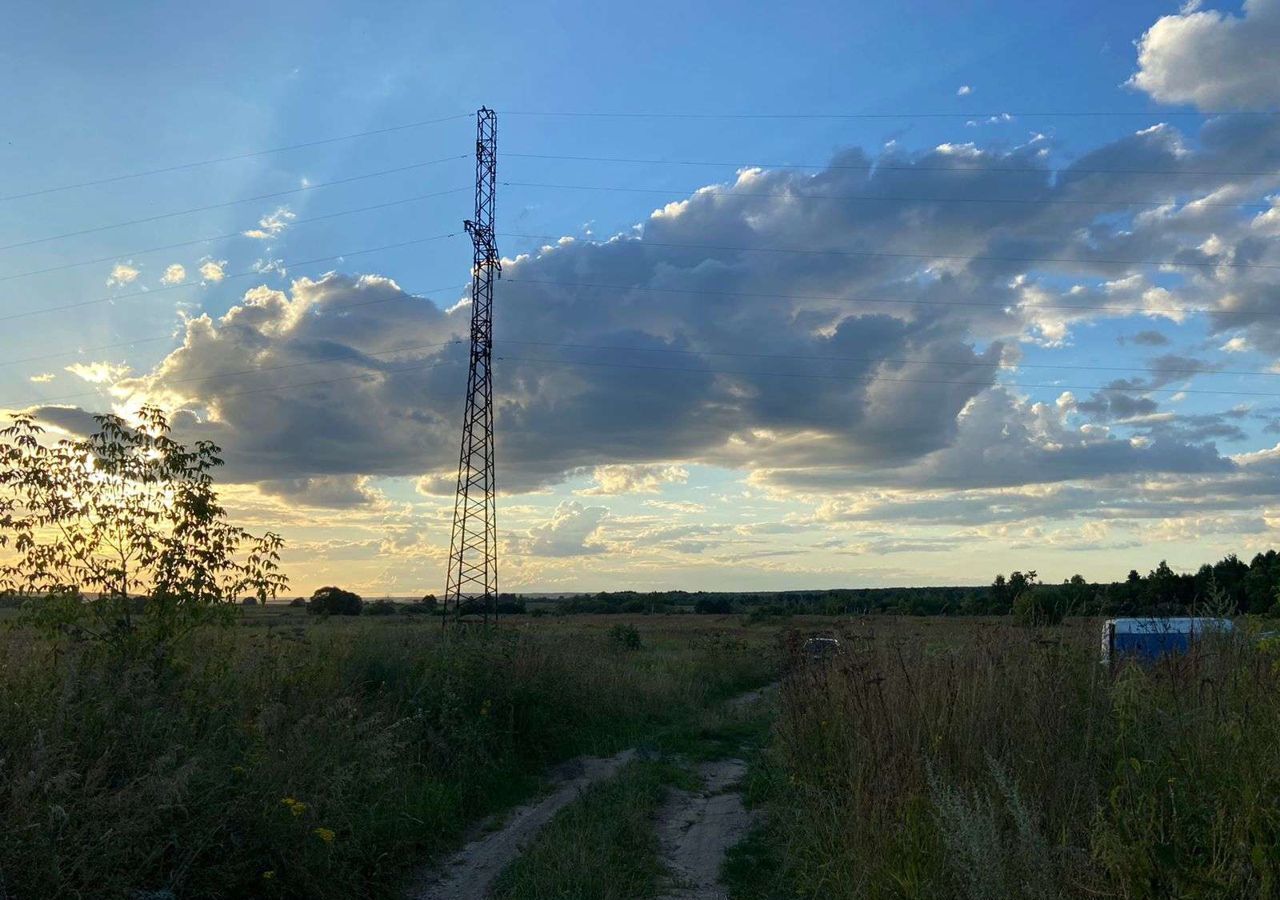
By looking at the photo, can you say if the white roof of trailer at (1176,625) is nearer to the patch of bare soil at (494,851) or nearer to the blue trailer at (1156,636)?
the blue trailer at (1156,636)

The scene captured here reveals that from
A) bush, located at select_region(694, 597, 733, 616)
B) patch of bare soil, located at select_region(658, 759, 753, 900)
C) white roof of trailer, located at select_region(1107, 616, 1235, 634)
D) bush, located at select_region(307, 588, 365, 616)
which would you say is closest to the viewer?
white roof of trailer, located at select_region(1107, 616, 1235, 634)

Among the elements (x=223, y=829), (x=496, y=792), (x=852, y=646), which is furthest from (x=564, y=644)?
(x=223, y=829)

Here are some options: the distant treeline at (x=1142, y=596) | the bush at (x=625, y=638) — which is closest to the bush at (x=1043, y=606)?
the distant treeline at (x=1142, y=596)

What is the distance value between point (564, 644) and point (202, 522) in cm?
1043

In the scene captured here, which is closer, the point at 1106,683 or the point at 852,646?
the point at 1106,683

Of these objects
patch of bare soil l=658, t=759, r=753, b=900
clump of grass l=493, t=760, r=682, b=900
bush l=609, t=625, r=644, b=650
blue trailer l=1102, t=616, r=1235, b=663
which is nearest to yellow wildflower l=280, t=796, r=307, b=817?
clump of grass l=493, t=760, r=682, b=900

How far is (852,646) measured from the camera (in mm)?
10883

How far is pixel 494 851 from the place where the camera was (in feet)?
32.6

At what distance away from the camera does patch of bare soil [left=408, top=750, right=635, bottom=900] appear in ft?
28.5

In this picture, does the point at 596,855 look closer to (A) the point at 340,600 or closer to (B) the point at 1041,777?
(B) the point at 1041,777

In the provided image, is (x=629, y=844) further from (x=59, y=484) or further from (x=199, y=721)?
(x=59, y=484)

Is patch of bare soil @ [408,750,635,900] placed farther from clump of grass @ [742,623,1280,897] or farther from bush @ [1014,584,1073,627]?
bush @ [1014,584,1073,627]

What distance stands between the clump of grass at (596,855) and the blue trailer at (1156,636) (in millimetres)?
4553

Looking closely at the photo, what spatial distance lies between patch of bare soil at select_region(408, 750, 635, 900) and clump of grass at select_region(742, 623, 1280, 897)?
274 centimetres
